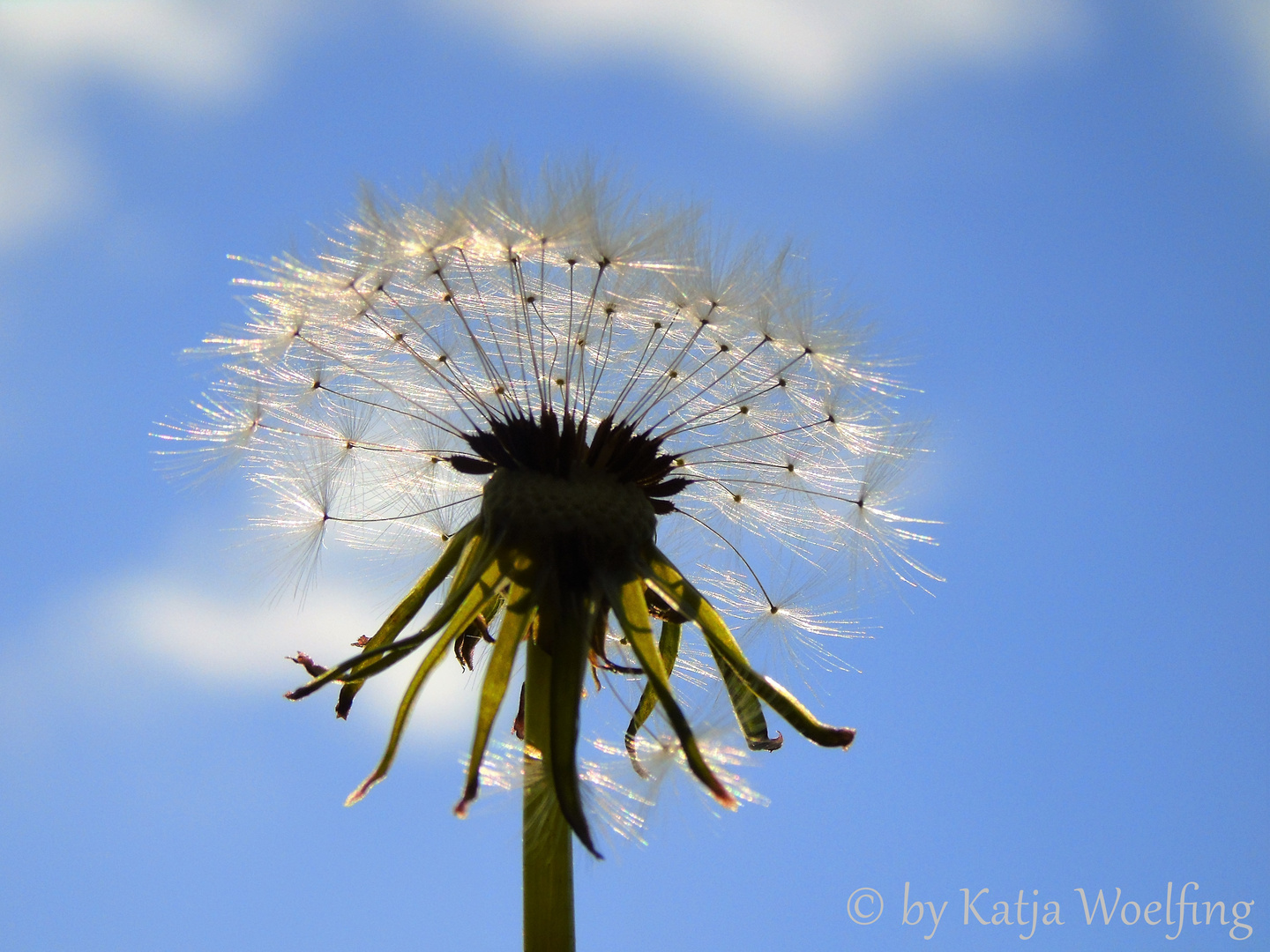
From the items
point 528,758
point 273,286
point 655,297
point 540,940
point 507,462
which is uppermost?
point 655,297

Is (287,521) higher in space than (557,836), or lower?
higher

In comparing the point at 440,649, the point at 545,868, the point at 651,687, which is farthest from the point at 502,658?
the point at 545,868

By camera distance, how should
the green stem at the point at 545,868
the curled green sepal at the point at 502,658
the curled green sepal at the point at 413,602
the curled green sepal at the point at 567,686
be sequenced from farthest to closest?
1. the curled green sepal at the point at 413,602
2. the curled green sepal at the point at 502,658
3. the green stem at the point at 545,868
4. the curled green sepal at the point at 567,686

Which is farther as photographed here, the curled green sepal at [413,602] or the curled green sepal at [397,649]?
the curled green sepal at [413,602]

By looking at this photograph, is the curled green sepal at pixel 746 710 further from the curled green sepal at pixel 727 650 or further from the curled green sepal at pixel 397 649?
the curled green sepal at pixel 397 649

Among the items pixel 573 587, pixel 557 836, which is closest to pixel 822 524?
pixel 573 587

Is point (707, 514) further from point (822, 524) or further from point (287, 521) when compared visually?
point (287, 521)
